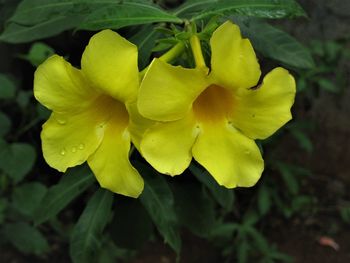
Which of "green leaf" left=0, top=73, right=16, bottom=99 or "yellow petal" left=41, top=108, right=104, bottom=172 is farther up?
"yellow petal" left=41, top=108, right=104, bottom=172

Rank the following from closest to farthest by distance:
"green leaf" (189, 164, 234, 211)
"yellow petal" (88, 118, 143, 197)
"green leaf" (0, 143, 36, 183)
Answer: "yellow petal" (88, 118, 143, 197) → "green leaf" (189, 164, 234, 211) → "green leaf" (0, 143, 36, 183)

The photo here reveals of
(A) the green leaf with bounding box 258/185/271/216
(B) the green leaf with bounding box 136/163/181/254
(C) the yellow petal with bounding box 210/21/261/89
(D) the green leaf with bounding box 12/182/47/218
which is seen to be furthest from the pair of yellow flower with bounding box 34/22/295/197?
(A) the green leaf with bounding box 258/185/271/216

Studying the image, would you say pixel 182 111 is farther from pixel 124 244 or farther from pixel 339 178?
pixel 339 178

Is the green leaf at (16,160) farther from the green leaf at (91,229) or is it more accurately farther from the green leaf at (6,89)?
the green leaf at (91,229)

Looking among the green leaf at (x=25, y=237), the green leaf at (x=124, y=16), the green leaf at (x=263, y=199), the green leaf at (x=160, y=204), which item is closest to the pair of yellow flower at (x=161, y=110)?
the green leaf at (x=124, y=16)

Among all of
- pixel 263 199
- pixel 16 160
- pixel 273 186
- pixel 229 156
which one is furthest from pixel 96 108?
pixel 273 186

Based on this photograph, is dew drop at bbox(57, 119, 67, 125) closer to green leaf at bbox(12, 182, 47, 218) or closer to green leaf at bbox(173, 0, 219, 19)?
green leaf at bbox(173, 0, 219, 19)

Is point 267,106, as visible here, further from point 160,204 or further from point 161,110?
point 160,204

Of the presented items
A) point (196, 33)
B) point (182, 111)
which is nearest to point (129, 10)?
point (196, 33)
